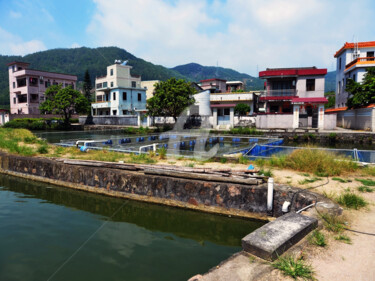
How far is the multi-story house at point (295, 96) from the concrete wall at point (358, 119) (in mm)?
2997

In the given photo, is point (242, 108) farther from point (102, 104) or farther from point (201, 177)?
point (201, 177)

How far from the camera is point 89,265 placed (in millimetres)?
4332

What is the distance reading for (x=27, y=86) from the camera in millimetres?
45406

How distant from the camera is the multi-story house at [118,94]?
43875 millimetres

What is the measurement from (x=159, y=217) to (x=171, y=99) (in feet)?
74.7

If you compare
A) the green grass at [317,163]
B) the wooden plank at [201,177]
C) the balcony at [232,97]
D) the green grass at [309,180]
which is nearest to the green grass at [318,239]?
the wooden plank at [201,177]

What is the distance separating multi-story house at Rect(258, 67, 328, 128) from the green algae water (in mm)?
24019

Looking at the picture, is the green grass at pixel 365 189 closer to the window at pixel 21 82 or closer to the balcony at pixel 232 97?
the balcony at pixel 232 97

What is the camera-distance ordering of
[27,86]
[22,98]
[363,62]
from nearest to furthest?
1. [363,62]
2. [27,86]
3. [22,98]

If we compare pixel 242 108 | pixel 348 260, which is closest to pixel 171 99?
pixel 242 108

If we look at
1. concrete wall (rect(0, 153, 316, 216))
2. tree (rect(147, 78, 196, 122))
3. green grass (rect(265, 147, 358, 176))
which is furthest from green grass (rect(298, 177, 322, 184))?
tree (rect(147, 78, 196, 122))

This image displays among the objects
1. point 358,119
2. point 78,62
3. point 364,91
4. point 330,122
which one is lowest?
point 330,122

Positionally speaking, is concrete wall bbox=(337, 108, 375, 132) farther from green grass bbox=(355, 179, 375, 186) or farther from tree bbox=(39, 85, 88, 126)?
tree bbox=(39, 85, 88, 126)

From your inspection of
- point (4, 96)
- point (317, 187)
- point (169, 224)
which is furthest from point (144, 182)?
point (4, 96)
